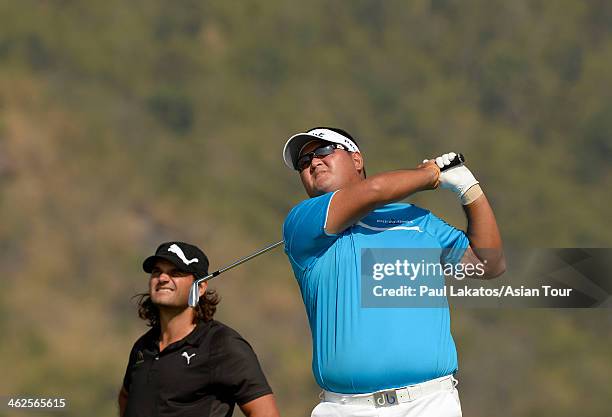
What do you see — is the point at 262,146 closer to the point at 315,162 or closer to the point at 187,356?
the point at 187,356

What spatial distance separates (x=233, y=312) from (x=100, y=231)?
2.43 m

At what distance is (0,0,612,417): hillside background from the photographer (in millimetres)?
13438

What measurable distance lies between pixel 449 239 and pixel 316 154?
59 centimetres

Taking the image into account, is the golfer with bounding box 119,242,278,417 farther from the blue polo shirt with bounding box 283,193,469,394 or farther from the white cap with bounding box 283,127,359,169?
the white cap with bounding box 283,127,359,169

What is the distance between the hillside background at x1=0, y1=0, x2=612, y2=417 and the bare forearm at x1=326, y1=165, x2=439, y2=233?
9206mm

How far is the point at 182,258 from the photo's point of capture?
174 inches

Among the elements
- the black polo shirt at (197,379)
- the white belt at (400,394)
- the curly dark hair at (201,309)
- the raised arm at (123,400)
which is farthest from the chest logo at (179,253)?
the white belt at (400,394)

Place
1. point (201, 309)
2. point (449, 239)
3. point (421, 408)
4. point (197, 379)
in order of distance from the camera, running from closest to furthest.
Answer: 1. point (421, 408)
2. point (449, 239)
3. point (197, 379)
4. point (201, 309)

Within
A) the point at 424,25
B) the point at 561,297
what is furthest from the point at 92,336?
the point at 561,297

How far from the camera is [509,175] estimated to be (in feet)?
48.5

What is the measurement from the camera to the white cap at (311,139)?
387 cm

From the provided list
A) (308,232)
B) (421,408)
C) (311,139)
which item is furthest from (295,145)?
(421,408)

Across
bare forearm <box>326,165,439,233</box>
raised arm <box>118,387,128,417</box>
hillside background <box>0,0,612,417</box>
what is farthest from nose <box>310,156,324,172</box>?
hillside background <box>0,0,612,417</box>

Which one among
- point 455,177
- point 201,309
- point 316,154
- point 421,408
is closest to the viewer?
point 421,408
